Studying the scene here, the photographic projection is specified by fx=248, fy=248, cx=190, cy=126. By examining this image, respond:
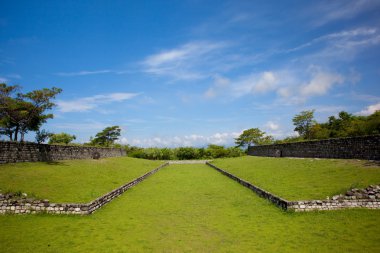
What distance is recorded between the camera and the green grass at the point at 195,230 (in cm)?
692

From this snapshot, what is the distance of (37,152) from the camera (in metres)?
20.8

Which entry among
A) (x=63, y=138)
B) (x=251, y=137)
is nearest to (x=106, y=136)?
(x=63, y=138)

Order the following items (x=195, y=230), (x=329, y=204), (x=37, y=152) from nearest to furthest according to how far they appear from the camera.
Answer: (x=195, y=230) < (x=329, y=204) < (x=37, y=152)

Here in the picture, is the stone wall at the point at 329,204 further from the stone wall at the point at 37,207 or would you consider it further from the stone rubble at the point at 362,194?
the stone wall at the point at 37,207

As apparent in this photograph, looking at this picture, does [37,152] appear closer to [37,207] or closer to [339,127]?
[37,207]

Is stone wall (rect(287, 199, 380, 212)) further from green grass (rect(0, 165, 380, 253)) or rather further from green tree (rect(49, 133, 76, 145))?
green tree (rect(49, 133, 76, 145))

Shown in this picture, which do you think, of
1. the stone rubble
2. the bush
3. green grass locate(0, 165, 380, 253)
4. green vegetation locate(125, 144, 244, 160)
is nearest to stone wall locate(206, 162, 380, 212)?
the stone rubble

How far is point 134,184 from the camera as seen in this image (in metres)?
18.2

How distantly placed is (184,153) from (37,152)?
3706 centimetres

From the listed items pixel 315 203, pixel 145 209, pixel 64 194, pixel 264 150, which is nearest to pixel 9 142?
pixel 64 194

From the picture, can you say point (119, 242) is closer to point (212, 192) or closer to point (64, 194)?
point (64, 194)

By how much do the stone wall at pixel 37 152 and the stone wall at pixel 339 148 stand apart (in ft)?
82.6

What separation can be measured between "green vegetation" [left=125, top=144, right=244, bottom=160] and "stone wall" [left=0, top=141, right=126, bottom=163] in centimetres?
2328

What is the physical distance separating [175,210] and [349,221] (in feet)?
21.6
